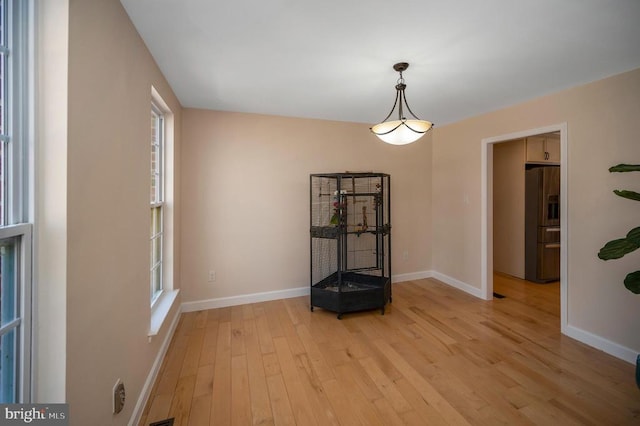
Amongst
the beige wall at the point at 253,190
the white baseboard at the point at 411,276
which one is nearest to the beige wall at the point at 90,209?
the beige wall at the point at 253,190

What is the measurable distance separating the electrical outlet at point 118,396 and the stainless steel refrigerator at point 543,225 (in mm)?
5080

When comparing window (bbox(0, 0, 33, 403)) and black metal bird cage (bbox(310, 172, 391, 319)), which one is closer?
window (bbox(0, 0, 33, 403))

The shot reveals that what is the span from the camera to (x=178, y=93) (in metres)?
2.61

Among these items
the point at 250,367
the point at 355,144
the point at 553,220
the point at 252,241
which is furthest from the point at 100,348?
the point at 553,220

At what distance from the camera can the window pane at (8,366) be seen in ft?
2.65

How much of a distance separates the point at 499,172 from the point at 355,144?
265 cm

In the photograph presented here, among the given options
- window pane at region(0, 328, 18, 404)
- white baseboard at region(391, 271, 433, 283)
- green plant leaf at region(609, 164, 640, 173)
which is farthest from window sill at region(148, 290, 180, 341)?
green plant leaf at region(609, 164, 640, 173)

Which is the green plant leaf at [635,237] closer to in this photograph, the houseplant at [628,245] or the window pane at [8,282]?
the houseplant at [628,245]

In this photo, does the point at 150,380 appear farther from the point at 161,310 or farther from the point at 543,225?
the point at 543,225

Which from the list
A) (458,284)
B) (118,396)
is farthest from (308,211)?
(118,396)

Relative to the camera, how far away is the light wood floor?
1.61 m

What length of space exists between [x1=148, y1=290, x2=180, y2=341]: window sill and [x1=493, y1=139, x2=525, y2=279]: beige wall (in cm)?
499

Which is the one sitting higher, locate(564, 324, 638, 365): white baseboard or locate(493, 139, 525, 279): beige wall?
locate(493, 139, 525, 279): beige wall

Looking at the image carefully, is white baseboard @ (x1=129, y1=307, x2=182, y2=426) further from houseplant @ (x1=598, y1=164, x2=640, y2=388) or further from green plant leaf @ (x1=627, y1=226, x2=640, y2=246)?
green plant leaf @ (x1=627, y1=226, x2=640, y2=246)
